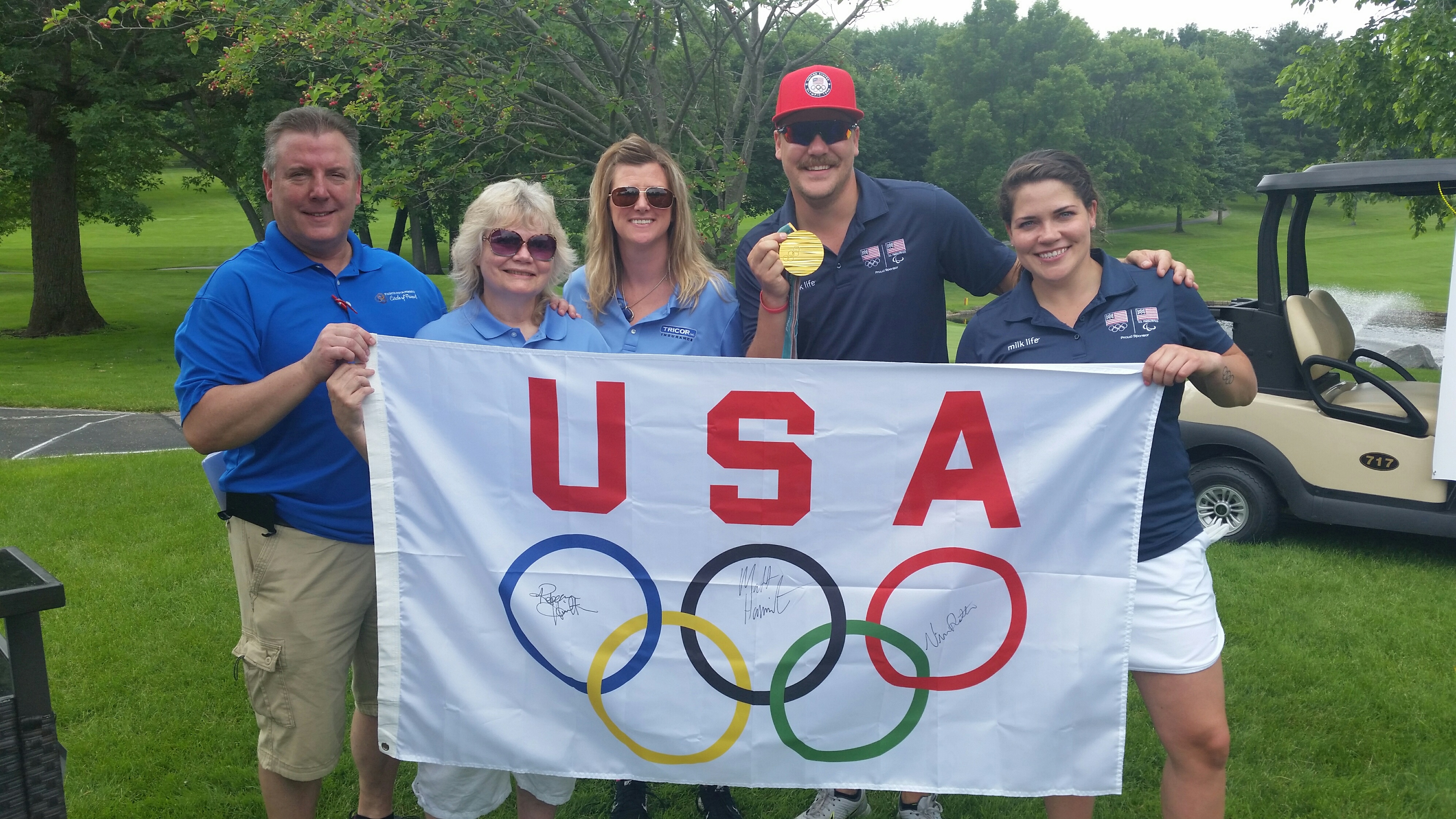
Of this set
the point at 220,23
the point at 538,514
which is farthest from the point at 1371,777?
the point at 220,23

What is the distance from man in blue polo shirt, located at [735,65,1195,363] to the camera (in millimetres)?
3008

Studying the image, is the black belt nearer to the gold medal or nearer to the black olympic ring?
the black olympic ring

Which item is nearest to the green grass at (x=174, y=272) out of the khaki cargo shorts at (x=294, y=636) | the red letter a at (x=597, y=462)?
the red letter a at (x=597, y=462)

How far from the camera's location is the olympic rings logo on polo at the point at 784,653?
8.66ft

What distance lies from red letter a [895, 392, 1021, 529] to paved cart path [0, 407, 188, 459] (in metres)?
8.98

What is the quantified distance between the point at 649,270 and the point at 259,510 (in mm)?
1270

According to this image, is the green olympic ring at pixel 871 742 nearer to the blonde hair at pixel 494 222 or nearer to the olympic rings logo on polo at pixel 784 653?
the olympic rings logo on polo at pixel 784 653

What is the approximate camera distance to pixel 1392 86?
12930mm

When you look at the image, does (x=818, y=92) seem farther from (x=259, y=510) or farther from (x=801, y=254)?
(x=259, y=510)

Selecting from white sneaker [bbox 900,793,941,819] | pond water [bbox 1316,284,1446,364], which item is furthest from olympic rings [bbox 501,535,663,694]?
pond water [bbox 1316,284,1446,364]

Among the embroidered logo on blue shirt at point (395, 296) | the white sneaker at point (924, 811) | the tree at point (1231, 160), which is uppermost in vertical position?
the tree at point (1231, 160)

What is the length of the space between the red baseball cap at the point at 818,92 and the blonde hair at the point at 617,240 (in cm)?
37

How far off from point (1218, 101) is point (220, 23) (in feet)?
239

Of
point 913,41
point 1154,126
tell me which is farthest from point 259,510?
point 913,41
